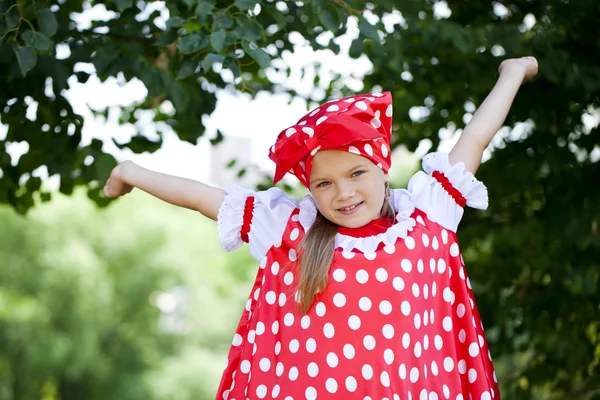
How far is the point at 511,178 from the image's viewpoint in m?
3.67

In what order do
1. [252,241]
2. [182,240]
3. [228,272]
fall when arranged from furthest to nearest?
[228,272] < [182,240] < [252,241]

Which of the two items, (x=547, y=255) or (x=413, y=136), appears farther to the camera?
(x=413, y=136)

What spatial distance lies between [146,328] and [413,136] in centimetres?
1255

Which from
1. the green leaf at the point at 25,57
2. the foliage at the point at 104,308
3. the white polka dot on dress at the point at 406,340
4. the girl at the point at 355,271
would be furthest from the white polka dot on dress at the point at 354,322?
the foliage at the point at 104,308

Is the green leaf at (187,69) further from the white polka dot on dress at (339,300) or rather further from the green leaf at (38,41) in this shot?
the white polka dot on dress at (339,300)

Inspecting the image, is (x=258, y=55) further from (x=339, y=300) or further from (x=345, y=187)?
(x=339, y=300)

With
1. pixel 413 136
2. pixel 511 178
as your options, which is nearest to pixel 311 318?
pixel 511 178

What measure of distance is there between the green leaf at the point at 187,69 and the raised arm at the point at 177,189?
41 centimetres

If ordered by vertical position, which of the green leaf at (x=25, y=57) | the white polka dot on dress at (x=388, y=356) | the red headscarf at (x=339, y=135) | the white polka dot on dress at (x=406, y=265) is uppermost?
the red headscarf at (x=339, y=135)

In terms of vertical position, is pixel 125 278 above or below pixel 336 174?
below

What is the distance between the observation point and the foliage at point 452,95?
102 inches

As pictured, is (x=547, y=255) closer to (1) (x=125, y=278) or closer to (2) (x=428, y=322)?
(2) (x=428, y=322)

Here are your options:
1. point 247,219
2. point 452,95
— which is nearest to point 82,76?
point 247,219

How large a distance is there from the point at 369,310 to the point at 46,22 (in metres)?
1.25
